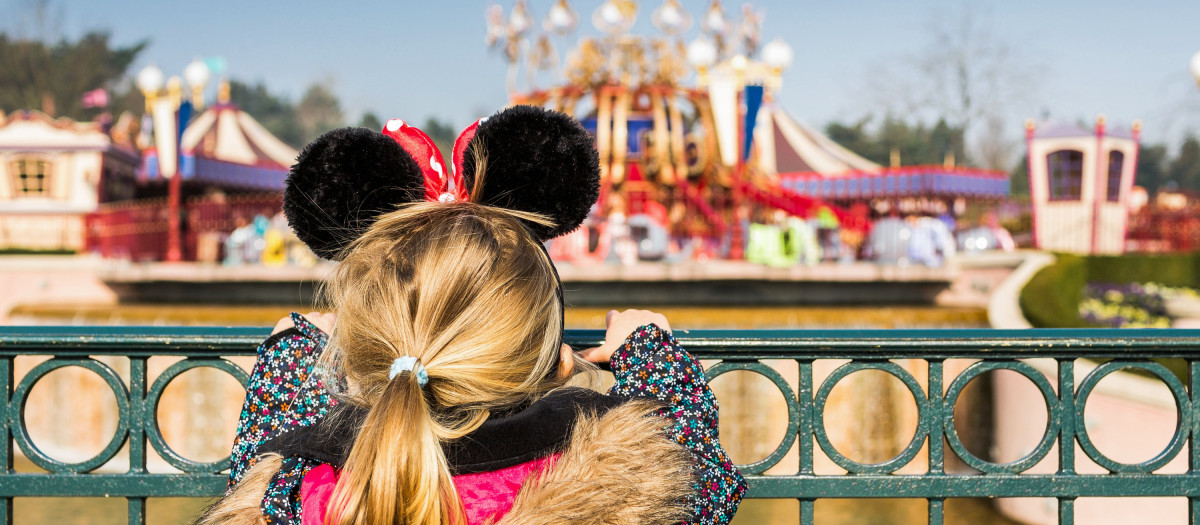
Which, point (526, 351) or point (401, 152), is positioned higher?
point (401, 152)

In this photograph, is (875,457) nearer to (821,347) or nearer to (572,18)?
(821,347)

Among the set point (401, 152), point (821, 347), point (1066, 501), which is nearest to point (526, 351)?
point (401, 152)

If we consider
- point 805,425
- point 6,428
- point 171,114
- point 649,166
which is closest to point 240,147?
point 171,114

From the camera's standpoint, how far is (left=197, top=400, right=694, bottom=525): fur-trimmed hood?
3.69 ft

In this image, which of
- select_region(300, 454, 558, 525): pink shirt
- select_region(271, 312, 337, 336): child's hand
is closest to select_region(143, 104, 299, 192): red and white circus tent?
select_region(271, 312, 337, 336): child's hand

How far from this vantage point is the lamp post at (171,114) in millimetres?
15891

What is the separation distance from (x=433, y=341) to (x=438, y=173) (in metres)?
0.35

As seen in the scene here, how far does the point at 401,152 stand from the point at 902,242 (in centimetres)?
1419

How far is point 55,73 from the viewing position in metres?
38.3

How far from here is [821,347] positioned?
1912 mm

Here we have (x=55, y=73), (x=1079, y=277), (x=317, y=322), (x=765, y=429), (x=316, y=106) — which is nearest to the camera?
(x=317, y=322)

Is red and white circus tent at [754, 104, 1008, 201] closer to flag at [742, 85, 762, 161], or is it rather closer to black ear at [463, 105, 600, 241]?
flag at [742, 85, 762, 161]

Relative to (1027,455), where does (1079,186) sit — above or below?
above

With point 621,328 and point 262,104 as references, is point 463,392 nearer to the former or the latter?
point 621,328
